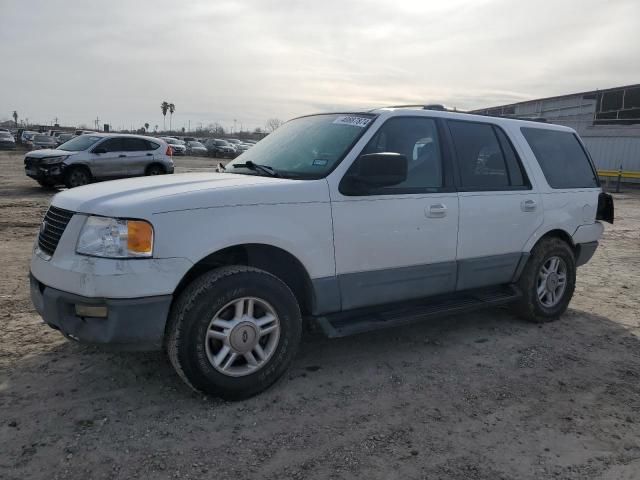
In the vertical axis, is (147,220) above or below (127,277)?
above

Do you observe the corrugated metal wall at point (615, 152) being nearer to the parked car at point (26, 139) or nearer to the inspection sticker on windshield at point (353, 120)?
the inspection sticker on windshield at point (353, 120)

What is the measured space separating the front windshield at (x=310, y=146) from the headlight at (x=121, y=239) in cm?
122

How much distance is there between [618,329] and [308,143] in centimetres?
350

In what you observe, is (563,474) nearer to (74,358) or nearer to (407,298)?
(407,298)

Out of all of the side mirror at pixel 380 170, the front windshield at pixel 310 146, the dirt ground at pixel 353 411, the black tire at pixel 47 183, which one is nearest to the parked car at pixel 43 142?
the black tire at pixel 47 183

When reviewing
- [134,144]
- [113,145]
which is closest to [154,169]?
[134,144]

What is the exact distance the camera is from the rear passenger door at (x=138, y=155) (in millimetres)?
16188

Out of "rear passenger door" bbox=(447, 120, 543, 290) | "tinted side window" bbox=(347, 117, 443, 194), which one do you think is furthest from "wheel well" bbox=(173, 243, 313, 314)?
"rear passenger door" bbox=(447, 120, 543, 290)

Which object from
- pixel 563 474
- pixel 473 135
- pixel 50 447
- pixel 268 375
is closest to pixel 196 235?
pixel 268 375

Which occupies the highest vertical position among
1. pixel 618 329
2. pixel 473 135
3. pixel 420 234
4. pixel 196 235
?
pixel 473 135

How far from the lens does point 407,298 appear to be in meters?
4.20

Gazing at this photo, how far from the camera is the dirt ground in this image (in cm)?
281

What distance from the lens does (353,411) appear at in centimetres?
338

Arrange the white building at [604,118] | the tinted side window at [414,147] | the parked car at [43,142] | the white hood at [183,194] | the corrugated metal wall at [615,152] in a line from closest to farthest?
the white hood at [183,194] < the tinted side window at [414,147] < the corrugated metal wall at [615,152] < the white building at [604,118] < the parked car at [43,142]
